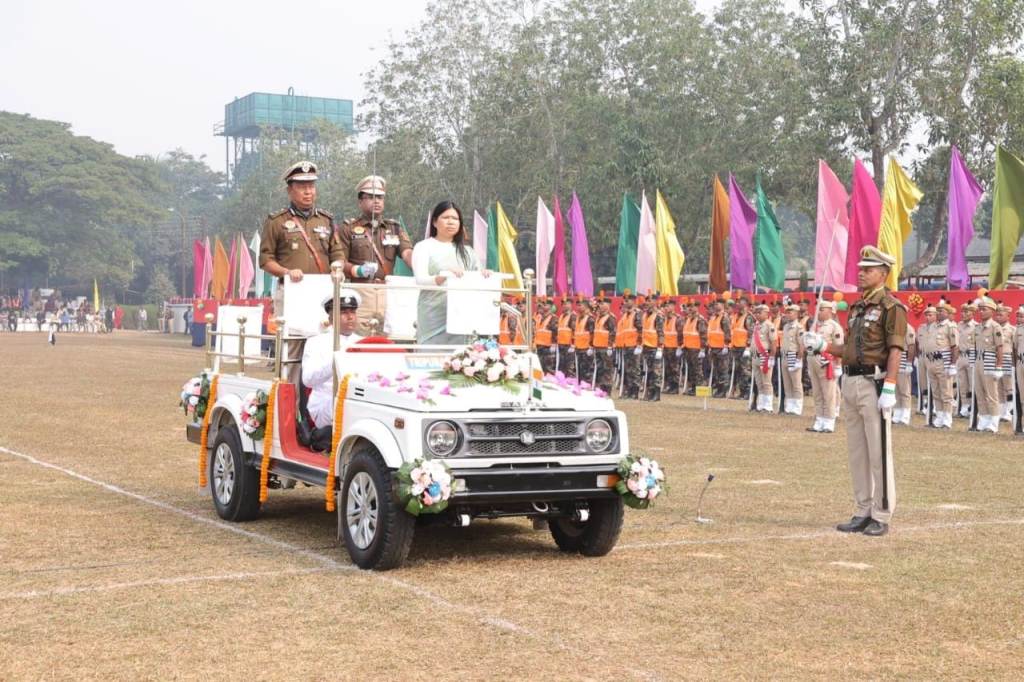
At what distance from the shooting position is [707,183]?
51.1 m

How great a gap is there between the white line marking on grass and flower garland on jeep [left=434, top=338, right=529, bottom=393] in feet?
4.51

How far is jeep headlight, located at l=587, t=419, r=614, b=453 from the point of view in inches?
337

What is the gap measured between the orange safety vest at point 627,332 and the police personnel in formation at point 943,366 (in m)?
8.27

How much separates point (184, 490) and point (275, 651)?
609cm

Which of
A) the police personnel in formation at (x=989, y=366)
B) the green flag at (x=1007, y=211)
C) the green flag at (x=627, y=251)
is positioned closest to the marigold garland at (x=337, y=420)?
the police personnel in formation at (x=989, y=366)

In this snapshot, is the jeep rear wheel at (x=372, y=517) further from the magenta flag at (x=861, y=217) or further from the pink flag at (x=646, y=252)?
the pink flag at (x=646, y=252)

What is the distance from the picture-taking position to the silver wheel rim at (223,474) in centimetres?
1035

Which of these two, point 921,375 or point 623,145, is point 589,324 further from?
point 623,145

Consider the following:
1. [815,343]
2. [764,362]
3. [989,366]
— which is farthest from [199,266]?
[815,343]

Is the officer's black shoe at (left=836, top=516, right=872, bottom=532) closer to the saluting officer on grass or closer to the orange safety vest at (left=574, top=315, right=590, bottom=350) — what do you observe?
the saluting officer on grass

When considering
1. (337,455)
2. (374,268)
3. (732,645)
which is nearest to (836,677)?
(732,645)

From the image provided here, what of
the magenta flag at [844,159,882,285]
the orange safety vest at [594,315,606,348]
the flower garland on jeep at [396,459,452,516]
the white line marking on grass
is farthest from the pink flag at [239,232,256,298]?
the flower garland on jeep at [396,459,452,516]

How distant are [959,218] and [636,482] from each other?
61.8ft

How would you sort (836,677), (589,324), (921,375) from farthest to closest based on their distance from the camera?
(589,324) < (921,375) < (836,677)
